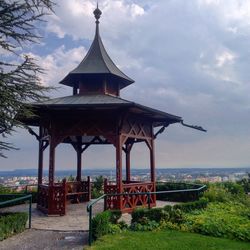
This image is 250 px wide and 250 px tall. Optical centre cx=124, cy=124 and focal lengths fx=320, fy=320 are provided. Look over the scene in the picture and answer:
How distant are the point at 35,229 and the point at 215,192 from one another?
690cm

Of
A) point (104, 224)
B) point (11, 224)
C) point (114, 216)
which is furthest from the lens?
point (114, 216)

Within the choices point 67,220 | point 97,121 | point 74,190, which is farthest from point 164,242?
point 74,190

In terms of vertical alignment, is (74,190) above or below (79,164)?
below

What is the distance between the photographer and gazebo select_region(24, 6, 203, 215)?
423 inches

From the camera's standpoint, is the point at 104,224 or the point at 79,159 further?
the point at 79,159

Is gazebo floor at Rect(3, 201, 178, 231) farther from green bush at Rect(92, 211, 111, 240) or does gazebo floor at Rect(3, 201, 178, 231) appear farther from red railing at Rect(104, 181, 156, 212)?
green bush at Rect(92, 211, 111, 240)

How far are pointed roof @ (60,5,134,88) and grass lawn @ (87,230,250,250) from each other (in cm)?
723

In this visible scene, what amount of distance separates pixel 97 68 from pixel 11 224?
289 inches

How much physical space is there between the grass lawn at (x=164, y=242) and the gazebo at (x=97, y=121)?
10.9 feet

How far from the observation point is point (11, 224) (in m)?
8.03

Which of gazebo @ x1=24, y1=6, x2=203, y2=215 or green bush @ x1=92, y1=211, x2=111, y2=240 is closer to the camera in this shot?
green bush @ x1=92, y1=211, x2=111, y2=240

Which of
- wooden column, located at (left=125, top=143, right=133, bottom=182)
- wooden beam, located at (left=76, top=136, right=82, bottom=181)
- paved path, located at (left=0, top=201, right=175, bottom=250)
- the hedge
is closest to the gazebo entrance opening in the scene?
paved path, located at (left=0, top=201, right=175, bottom=250)

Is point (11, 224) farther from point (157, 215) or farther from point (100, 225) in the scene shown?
point (157, 215)

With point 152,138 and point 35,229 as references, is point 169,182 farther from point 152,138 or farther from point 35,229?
point 35,229
